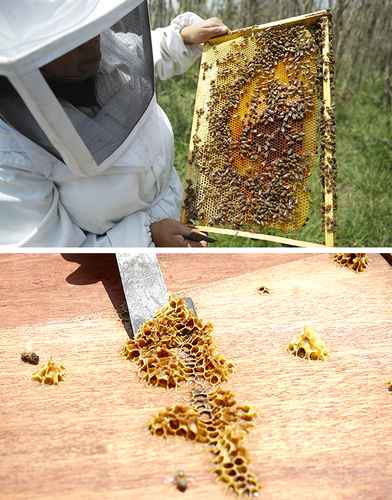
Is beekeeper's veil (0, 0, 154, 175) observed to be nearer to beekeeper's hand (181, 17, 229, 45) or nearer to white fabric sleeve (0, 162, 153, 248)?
white fabric sleeve (0, 162, 153, 248)

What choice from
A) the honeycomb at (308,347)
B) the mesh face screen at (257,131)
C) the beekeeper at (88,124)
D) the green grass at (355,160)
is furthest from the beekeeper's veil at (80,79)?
the green grass at (355,160)

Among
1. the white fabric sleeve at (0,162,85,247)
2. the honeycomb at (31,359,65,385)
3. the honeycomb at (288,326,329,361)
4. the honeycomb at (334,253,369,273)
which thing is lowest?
the honeycomb at (334,253,369,273)

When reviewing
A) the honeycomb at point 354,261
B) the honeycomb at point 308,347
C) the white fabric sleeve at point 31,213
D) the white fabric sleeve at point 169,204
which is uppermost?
the white fabric sleeve at point 31,213

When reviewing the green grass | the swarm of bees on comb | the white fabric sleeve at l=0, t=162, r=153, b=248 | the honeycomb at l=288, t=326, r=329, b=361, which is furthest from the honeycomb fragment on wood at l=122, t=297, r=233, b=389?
the green grass

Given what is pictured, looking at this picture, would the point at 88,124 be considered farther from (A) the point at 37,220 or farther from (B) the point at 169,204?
(B) the point at 169,204

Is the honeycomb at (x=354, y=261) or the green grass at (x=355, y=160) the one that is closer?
the honeycomb at (x=354, y=261)

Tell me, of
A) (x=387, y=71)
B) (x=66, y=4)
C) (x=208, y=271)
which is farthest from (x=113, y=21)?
(x=387, y=71)

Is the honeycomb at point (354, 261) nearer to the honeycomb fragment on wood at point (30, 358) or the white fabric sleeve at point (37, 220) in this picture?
the white fabric sleeve at point (37, 220)
